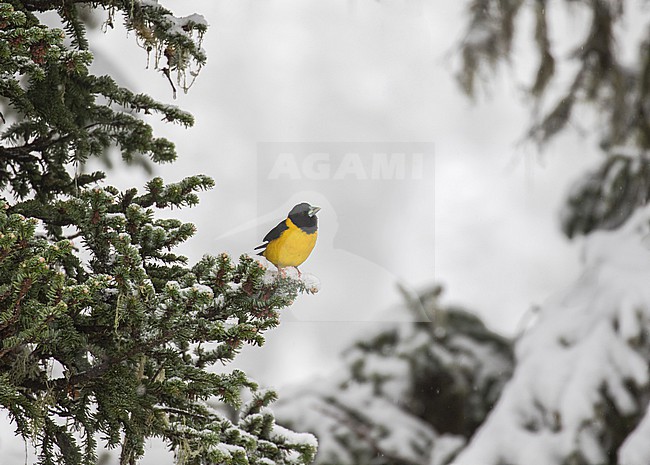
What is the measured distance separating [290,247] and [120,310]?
351mm

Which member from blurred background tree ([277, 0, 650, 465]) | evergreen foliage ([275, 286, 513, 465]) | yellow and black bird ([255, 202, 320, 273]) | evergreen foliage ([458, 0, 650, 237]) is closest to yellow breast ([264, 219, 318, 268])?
yellow and black bird ([255, 202, 320, 273])

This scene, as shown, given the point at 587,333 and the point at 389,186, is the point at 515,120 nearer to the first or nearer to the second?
the point at 389,186

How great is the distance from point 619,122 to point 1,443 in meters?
3.22

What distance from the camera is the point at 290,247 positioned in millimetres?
1265

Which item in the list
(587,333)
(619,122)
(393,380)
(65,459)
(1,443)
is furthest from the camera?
(619,122)

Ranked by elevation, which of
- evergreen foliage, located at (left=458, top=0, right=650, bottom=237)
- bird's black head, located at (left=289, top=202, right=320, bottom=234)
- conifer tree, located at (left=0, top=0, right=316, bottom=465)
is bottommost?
conifer tree, located at (left=0, top=0, right=316, bottom=465)

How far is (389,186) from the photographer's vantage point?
5.92m

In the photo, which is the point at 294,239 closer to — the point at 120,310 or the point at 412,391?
the point at 120,310

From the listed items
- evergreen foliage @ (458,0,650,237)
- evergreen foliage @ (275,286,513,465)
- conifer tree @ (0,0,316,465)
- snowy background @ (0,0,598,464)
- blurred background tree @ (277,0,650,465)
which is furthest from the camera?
snowy background @ (0,0,598,464)

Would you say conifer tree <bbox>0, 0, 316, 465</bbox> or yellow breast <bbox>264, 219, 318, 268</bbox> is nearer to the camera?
conifer tree <bbox>0, 0, 316, 465</bbox>

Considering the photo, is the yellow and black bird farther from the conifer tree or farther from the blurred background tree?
the blurred background tree

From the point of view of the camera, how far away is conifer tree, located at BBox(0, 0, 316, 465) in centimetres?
96

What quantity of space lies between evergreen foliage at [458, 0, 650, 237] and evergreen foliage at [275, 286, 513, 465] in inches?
30.5

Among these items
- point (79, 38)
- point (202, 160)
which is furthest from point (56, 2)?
point (202, 160)
